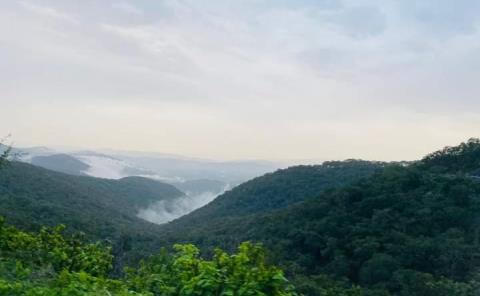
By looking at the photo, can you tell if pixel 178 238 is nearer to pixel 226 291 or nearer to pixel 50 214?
pixel 50 214

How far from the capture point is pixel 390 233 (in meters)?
25.9

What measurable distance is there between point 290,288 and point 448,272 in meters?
16.5

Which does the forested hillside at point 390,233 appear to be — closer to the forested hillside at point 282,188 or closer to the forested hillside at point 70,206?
the forested hillside at point 70,206

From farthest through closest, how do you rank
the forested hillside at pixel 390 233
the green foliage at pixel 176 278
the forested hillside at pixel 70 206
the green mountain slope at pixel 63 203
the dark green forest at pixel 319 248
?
the green mountain slope at pixel 63 203 < the forested hillside at pixel 70 206 < the forested hillside at pixel 390 233 < the dark green forest at pixel 319 248 < the green foliage at pixel 176 278

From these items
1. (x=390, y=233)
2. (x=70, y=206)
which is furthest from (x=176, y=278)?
(x=70, y=206)

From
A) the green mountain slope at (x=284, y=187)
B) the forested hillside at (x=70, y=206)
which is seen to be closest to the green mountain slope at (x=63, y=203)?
the forested hillside at (x=70, y=206)

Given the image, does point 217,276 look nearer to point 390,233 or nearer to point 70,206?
point 390,233

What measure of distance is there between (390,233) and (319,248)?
3.80 m

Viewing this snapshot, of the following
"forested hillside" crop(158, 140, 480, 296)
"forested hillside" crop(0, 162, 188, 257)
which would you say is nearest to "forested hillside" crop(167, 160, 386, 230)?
"forested hillside" crop(0, 162, 188, 257)

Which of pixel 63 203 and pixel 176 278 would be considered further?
pixel 63 203

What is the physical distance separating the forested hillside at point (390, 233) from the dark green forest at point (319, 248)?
0.06 m

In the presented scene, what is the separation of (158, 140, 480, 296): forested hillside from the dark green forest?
59mm

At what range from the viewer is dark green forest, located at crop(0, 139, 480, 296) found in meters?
5.20

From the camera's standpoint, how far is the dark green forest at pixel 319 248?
520 centimetres
